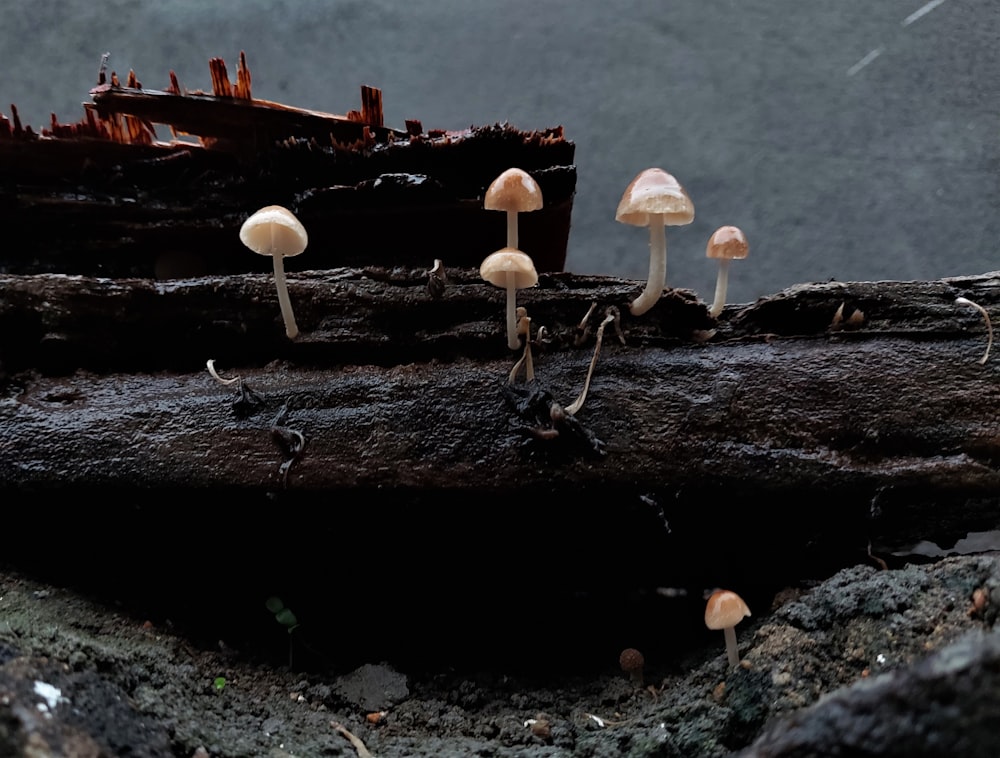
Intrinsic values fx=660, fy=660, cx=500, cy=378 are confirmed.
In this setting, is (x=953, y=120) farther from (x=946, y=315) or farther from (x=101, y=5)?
(x=101, y=5)

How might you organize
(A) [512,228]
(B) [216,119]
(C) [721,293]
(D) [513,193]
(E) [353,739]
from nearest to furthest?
(E) [353,739], (D) [513,193], (A) [512,228], (C) [721,293], (B) [216,119]

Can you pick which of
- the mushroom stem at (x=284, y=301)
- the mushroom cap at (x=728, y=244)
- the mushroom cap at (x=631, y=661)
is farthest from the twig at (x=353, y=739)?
the mushroom cap at (x=728, y=244)

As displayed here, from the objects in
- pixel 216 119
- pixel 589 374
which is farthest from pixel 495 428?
pixel 216 119

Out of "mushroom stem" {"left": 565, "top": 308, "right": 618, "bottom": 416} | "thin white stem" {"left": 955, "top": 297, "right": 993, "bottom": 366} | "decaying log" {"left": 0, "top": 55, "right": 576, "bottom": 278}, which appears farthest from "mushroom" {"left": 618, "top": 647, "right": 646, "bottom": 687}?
"decaying log" {"left": 0, "top": 55, "right": 576, "bottom": 278}

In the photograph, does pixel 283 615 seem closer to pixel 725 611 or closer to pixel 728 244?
Result: pixel 725 611

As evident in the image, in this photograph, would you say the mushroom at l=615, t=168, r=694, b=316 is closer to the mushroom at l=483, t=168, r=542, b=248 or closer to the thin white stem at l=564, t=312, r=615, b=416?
the thin white stem at l=564, t=312, r=615, b=416

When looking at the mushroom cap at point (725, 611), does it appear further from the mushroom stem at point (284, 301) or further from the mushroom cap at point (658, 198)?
the mushroom stem at point (284, 301)

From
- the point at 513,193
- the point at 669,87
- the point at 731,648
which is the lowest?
the point at 731,648

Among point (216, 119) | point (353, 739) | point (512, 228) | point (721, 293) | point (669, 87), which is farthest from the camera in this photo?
point (669, 87)
